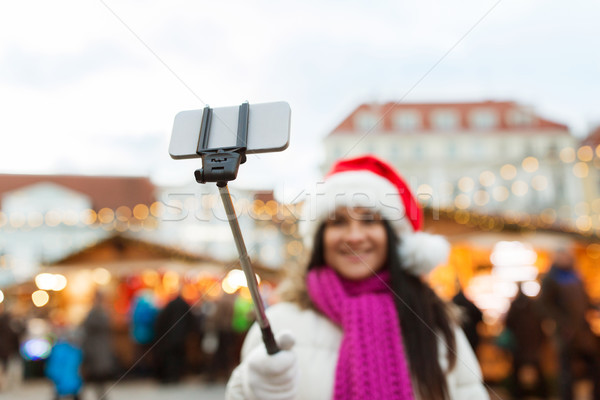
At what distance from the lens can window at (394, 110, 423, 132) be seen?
34.2m

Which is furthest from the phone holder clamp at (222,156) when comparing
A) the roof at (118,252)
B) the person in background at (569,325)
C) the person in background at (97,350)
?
the roof at (118,252)

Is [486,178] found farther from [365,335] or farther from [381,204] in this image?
[365,335]

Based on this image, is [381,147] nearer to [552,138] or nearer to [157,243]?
[552,138]

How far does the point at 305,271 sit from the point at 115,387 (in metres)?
6.17

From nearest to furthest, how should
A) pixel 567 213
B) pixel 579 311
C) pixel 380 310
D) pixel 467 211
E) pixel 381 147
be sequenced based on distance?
pixel 380 310, pixel 579 311, pixel 467 211, pixel 567 213, pixel 381 147

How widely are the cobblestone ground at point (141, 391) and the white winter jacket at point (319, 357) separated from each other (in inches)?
187

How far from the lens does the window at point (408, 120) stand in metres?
34.2

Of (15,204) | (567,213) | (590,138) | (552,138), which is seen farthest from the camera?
(552,138)

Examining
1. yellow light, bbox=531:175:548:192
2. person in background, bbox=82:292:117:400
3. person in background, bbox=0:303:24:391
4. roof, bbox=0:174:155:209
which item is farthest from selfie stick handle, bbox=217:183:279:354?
roof, bbox=0:174:155:209

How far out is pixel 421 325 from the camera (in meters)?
1.68

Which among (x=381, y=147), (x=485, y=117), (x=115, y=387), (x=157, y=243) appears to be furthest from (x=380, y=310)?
(x=485, y=117)

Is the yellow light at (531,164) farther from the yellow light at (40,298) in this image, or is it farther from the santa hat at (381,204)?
the yellow light at (40,298)

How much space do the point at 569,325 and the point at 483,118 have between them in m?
31.8

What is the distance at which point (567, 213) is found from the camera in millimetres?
21312
